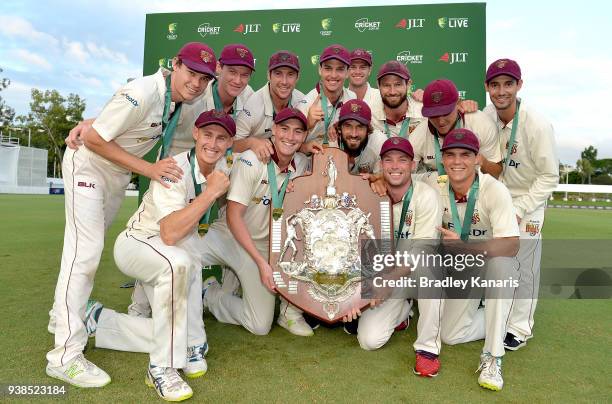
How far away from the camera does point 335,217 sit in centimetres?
374

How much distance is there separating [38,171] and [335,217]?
4648 cm

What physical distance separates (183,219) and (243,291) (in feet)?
4.90

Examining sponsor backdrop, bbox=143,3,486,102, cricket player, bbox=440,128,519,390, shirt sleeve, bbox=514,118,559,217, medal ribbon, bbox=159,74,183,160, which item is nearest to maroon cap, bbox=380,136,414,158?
cricket player, bbox=440,128,519,390

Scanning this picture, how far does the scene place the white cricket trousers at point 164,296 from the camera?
295 cm

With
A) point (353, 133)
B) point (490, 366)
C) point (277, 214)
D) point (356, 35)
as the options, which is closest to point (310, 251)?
point (277, 214)

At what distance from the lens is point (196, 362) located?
3199 millimetres

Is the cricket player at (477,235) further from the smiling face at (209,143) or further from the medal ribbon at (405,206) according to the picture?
the smiling face at (209,143)

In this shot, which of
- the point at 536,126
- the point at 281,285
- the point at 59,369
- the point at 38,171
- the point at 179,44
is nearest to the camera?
the point at 59,369

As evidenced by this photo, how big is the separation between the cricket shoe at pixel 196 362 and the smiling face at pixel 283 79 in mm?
2527

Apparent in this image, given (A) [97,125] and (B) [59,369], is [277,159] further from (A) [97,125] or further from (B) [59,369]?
(B) [59,369]

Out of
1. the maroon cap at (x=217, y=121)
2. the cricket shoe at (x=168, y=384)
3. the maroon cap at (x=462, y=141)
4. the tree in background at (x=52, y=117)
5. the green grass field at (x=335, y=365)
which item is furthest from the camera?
the tree in background at (x=52, y=117)

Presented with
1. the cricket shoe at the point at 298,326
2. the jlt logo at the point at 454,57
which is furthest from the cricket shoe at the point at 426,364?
the jlt logo at the point at 454,57

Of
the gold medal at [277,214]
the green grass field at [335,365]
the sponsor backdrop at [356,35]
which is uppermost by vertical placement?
the sponsor backdrop at [356,35]

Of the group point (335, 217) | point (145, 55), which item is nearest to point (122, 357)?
point (335, 217)
